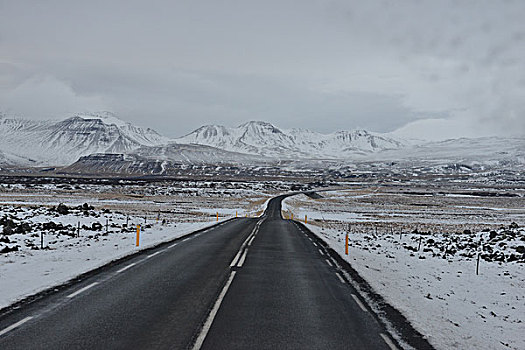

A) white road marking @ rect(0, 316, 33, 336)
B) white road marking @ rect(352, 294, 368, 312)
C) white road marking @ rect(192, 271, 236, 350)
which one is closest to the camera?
white road marking @ rect(192, 271, 236, 350)

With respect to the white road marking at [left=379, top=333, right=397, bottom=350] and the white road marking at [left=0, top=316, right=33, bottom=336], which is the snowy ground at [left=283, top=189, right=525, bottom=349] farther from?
the white road marking at [left=0, top=316, right=33, bottom=336]

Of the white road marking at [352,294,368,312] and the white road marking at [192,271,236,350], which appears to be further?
the white road marking at [352,294,368,312]

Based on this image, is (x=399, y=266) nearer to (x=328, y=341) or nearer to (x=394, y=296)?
(x=394, y=296)

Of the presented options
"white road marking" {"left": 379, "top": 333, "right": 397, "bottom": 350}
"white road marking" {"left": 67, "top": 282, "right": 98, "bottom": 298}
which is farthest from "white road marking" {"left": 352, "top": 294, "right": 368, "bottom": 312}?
"white road marking" {"left": 67, "top": 282, "right": 98, "bottom": 298}

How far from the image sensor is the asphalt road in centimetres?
739

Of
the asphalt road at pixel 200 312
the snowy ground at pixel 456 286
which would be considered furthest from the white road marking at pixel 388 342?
the snowy ground at pixel 456 286

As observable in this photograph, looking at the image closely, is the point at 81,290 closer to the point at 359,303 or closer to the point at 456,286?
the point at 359,303

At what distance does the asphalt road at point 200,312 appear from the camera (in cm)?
739

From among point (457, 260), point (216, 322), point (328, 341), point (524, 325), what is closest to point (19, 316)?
point (216, 322)

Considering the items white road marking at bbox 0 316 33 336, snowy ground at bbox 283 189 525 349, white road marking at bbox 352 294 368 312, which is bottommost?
snowy ground at bbox 283 189 525 349

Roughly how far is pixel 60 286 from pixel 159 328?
4.56 meters

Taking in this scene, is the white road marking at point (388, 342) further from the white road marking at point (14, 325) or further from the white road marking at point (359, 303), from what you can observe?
the white road marking at point (14, 325)

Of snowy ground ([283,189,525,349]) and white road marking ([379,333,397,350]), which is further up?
white road marking ([379,333,397,350])

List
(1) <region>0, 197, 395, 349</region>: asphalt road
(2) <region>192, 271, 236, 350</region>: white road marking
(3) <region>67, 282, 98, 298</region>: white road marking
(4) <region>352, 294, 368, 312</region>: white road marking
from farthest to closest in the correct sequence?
(3) <region>67, 282, 98, 298</region>: white road marking < (4) <region>352, 294, 368, 312</region>: white road marking < (1) <region>0, 197, 395, 349</region>: asphalt road < (2) <region>192, 271, 236, 350</region>: white road marking
